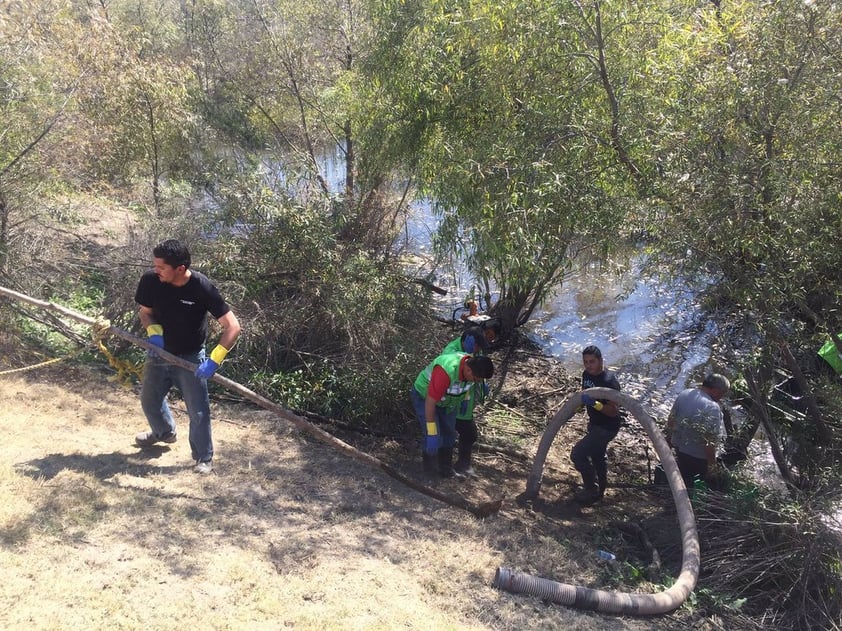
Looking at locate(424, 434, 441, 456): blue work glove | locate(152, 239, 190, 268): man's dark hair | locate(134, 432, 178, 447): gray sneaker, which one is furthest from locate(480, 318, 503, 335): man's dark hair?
locate(152, 239, 190, 268): man's dark hair

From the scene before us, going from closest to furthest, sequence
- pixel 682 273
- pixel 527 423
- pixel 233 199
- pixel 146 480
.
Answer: pixel 146 480 → pixel 682 273 → pixel 233 199 → pixel 527 423

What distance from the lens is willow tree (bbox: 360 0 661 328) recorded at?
17.3 feet

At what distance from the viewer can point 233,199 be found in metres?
7.34

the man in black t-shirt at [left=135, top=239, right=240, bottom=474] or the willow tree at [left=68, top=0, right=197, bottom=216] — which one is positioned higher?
the willow tree at [left=68, top=0, right=197, bottom=216]

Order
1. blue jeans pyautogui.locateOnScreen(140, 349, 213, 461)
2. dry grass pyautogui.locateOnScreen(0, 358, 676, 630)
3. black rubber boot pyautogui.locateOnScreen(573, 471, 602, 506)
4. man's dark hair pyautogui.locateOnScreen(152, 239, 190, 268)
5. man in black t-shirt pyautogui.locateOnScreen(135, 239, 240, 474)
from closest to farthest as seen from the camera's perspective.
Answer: dry grass pyautogui.locateOnScreen(0, 358, 676, 630) → man's dark hair pyautogui.locateOnScreen(152, 239, 190, 268) → man in black t-shirt pyautogui.locateOnScreen(135, 239, 240, 474) → blue jeans pyautogui.locateOnScreen(140, 349, 213, 461) → black rubber boot pyautogui.locateOnScreen(573, 471, 602, 506)

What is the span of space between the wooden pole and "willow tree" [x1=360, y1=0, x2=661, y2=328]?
2056 mm

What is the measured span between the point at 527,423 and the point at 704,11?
4996 millimetres

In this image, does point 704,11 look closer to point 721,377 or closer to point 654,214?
point 654,214

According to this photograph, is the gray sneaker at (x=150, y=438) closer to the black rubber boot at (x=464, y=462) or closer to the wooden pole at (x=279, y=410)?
the wooden pole at (x=279, y=410)

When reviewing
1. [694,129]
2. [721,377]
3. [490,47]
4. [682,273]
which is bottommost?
[721,377]

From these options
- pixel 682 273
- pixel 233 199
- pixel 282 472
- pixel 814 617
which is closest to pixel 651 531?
pixel 814 617

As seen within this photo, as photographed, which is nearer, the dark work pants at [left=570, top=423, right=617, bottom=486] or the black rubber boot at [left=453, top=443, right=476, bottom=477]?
the dark work pants at [left=570, top=423, right=617, bottom=486]

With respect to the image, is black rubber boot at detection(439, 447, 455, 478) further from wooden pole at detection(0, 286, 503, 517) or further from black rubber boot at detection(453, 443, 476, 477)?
wooden pole at detection(0, 286, 503, 517)

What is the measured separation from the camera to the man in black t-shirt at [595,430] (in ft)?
18.0
